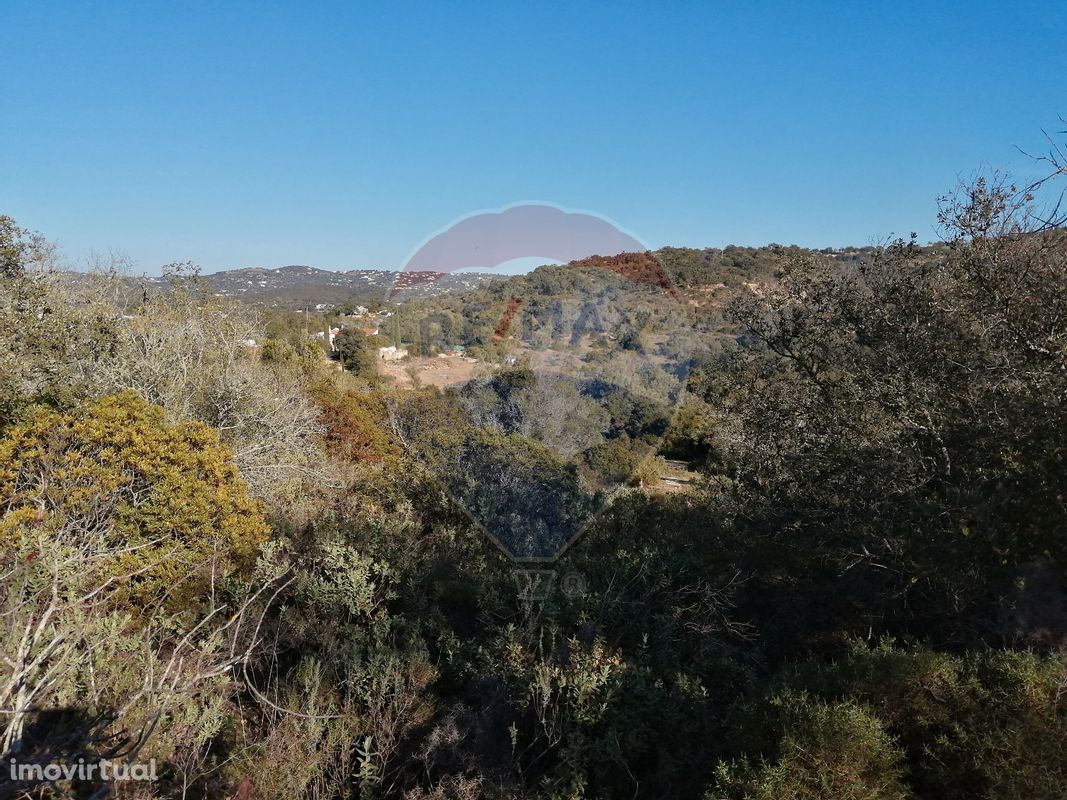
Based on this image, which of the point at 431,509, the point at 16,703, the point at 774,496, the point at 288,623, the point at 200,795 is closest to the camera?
the point at 16,703

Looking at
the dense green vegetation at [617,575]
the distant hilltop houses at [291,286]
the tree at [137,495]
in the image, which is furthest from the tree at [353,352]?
the tree at [137,495]

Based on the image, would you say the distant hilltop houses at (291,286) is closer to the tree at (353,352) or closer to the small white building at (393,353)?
the tree at (353,352)

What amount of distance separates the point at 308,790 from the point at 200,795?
602 mm

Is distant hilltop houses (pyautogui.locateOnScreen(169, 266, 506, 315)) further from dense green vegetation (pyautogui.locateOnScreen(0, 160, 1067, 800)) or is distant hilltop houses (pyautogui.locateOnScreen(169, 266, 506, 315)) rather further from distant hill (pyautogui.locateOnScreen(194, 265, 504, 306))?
dense green vegetation (pyautogui.locateOnScreen(0, 160, 1067, 800))

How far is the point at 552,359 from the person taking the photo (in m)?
4.48

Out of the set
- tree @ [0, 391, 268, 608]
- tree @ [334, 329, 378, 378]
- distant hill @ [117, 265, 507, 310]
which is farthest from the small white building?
tree @ [334, 329, 378, 378]

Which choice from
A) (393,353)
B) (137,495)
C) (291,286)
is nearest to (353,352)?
(291,286)

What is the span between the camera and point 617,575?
6.15 metres

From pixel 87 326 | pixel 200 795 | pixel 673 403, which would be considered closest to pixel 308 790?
pixel 200 795

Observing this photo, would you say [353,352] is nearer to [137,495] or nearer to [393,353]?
[137,495]

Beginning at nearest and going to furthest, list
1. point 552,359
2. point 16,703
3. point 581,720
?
point 16,703 < point 581,720 < point 552,359

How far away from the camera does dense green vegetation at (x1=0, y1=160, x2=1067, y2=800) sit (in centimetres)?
340

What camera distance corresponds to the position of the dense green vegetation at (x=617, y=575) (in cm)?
340

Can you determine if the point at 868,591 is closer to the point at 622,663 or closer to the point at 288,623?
the point at 622,663
